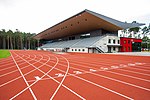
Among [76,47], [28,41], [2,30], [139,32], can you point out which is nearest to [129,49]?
[76,47]

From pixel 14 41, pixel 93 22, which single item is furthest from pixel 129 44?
pixel 14 41

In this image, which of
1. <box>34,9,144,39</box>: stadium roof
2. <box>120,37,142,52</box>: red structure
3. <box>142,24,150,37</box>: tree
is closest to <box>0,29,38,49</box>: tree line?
<box>34,9,144,39</box>: stadium roof

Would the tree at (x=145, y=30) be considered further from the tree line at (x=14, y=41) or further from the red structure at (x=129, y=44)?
the tree line at (x=14, y=41)

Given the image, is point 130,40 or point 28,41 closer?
point 130,40

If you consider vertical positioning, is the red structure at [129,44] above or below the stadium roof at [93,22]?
below

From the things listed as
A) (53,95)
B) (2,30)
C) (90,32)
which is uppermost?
(2,30)

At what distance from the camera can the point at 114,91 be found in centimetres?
473

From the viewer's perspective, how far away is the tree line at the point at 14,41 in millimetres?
73875

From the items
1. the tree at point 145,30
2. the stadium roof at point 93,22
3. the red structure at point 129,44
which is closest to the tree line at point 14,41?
the stadium roof at point 93,22

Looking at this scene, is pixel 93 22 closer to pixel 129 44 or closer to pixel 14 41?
pixel 129 44

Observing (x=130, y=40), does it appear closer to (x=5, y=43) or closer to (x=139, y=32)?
(x=139, y=32)

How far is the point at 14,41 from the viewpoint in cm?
7719

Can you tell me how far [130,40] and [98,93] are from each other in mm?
39779

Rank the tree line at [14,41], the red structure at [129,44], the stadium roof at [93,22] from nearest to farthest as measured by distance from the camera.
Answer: the stadium roof at [93,22] < the red structure at [129,44] < the tree line at [14,41]
